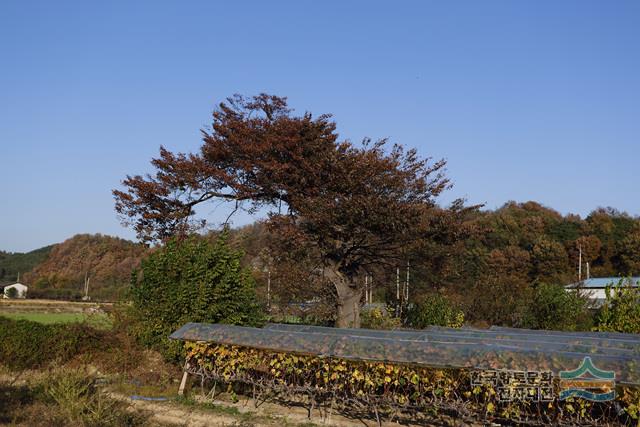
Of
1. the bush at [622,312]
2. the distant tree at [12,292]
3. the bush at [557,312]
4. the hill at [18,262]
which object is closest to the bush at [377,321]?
→ the bush at [557,312]

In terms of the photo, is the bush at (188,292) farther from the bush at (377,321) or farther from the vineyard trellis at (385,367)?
the bush at (377,321)

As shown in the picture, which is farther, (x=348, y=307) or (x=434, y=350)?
(x=348, y=307)

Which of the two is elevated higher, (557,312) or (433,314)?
(557,312)

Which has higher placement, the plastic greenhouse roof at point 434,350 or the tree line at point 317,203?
the tree line at point 317,203

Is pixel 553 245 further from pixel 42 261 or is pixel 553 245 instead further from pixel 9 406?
pixel 42 261

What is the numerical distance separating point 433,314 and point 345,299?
17.9 ft

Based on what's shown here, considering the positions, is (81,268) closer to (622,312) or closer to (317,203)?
(317,203)

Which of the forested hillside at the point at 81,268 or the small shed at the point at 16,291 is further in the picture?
the small shed at the point at 16,291

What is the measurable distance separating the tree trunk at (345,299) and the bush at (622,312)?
7.12 meters

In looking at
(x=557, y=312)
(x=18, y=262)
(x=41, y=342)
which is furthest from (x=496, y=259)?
(x=18, y=262)

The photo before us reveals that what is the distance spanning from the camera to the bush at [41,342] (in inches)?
501

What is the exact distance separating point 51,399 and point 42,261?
84128 millimetres

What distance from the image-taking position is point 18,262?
3829 inches

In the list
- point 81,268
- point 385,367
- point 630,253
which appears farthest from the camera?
point 81,268
